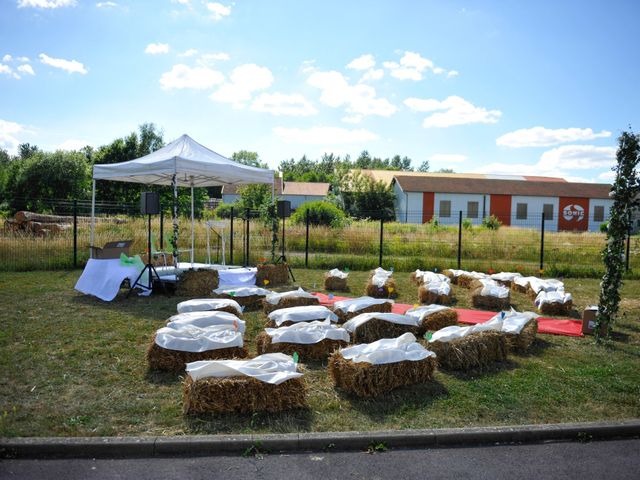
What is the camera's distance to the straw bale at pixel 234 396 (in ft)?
13.9

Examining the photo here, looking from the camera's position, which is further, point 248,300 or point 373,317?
point 248,300

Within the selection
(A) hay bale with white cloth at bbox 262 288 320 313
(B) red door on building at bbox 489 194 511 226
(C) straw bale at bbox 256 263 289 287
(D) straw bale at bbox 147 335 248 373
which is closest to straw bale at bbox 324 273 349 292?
(C) straw bale at bbox 256 263 289 287

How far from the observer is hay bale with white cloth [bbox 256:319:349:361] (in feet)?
19.0

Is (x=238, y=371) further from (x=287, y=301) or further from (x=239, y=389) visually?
(x=287, y=301)

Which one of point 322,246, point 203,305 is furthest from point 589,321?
point 322,246

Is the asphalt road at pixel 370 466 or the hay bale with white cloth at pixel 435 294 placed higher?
the hay bale with white cloth at pixel 435 294

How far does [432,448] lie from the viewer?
3.89 m

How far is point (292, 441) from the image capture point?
12.5ft

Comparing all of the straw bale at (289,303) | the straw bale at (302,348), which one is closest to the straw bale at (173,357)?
the straw bale at (302,348)

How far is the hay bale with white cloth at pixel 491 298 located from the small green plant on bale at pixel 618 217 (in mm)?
2519

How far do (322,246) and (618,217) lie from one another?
1294cm

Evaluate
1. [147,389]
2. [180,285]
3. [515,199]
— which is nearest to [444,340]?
[147,389]

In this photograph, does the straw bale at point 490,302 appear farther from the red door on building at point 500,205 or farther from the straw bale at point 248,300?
the red door on building at point 500,205

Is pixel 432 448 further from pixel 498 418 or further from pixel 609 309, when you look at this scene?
pixel 609 309
